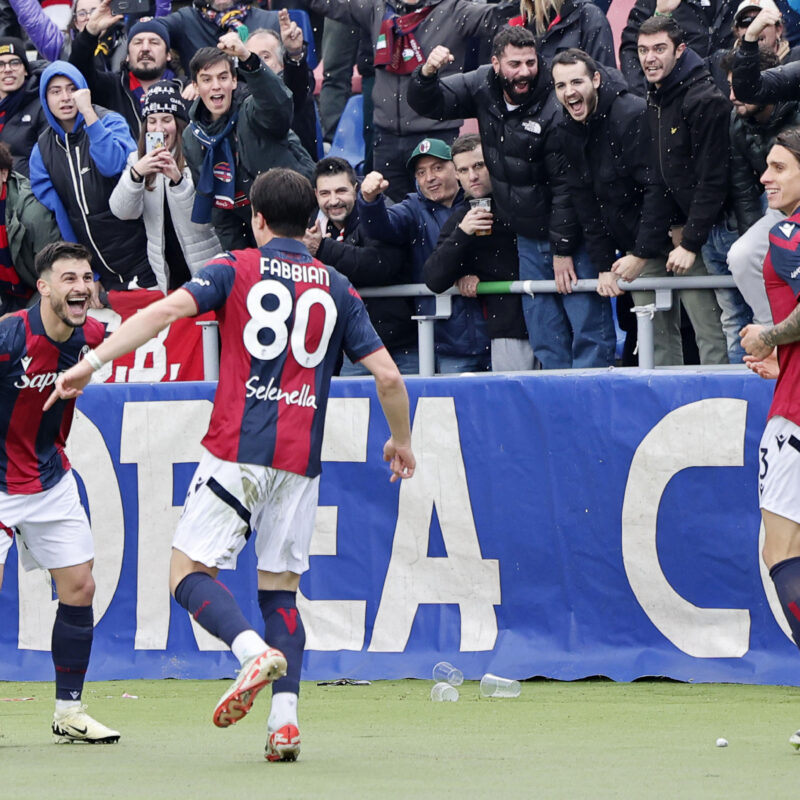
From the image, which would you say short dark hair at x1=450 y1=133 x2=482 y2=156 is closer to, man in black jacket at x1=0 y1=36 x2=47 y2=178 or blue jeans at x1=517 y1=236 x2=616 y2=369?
blue jeans at x1=517 y1=236 x2=616 y2=369

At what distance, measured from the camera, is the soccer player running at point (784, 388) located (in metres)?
5.50

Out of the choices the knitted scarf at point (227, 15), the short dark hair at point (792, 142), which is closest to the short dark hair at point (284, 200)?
the short dark hair at point (792, 142)

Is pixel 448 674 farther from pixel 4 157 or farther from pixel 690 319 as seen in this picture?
pixel 4 157

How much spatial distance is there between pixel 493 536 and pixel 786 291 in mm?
3006

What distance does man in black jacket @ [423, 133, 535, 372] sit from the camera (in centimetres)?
886

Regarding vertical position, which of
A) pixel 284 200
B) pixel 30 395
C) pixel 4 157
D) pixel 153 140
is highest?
pixel 153 140

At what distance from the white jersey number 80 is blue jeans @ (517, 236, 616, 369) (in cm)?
320

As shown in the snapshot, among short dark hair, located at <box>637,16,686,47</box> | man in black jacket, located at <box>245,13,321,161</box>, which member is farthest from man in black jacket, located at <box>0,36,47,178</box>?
short dark hair, located at <box>637,16,686,47</box>

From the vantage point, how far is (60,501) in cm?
661

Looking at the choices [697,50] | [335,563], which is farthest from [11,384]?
[697,50]

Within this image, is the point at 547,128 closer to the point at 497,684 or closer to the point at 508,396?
the point at 508,396

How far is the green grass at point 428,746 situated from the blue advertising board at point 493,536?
0.82 feet

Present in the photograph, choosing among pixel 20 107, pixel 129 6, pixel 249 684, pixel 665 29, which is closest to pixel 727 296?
pixel 665 29

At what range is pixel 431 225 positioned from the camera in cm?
939
